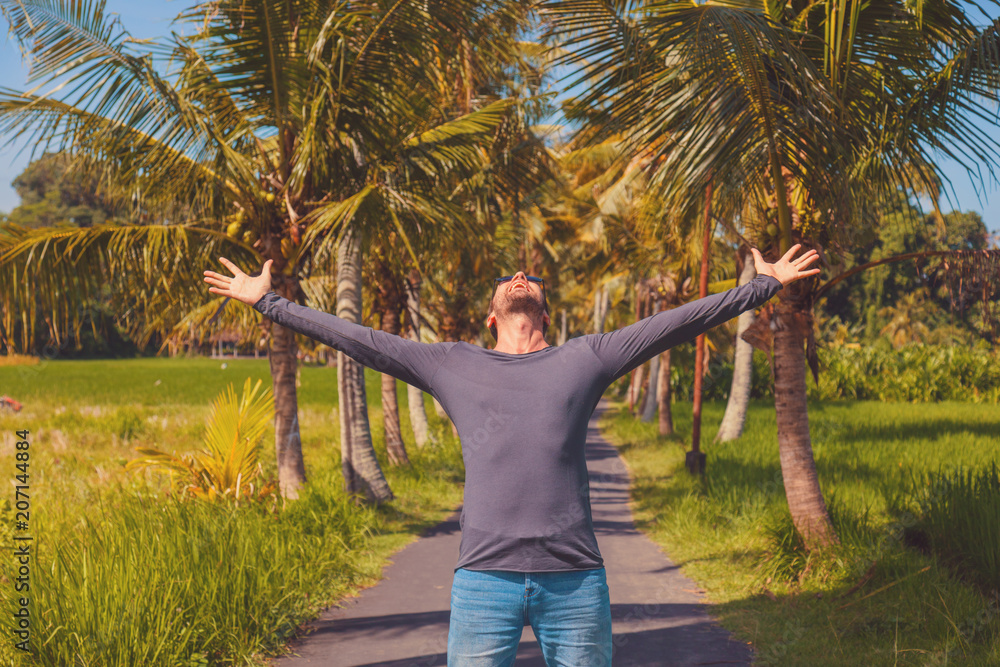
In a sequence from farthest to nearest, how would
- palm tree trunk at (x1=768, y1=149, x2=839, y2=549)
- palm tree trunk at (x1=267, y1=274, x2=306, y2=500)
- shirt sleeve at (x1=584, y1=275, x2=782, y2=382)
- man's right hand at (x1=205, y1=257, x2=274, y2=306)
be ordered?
palm tree trunk at (x1=267, y1=274, x2=306, y2=500) → palm tree trunk at (x1=768, y1=149, x2=839, y2=549) → man's right hand at (x1=205, y1=257, x2=274, y2=306) → shirt sleeve at (x1=584, y1=275, x2=782, y2=382)

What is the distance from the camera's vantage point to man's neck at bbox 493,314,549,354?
213 cm

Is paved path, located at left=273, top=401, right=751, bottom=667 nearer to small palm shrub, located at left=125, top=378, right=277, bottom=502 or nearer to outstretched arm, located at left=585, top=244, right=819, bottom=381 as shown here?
small palm shrub, located at left=125, top=378, right=277, bottom=502

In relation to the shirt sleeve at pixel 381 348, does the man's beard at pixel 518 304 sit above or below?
above

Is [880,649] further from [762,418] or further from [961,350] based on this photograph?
[961,350]

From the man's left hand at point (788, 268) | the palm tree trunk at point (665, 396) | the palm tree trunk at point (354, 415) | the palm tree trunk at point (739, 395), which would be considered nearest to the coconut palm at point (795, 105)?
the man's left hand at point (788, 268)

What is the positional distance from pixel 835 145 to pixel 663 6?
1.49 m

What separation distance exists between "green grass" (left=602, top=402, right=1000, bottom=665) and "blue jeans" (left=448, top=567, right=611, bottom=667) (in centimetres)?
272

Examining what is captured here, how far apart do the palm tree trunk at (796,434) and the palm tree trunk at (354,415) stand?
15.3 ft

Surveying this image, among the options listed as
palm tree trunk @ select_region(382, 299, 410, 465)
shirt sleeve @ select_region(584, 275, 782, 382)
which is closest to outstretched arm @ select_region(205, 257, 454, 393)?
shirt sleeve @ select_region(584, 275, 782, 382)

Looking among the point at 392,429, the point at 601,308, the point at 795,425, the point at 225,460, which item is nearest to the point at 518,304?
the point at 795,425

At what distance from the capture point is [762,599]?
5.20 m

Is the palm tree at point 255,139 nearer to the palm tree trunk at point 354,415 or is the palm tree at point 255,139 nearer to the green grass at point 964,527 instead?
the palm tree trunk at point 354,415

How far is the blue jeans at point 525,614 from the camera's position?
6.30 feet

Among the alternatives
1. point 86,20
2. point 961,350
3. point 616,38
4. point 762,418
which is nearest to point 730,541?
point 616,38
